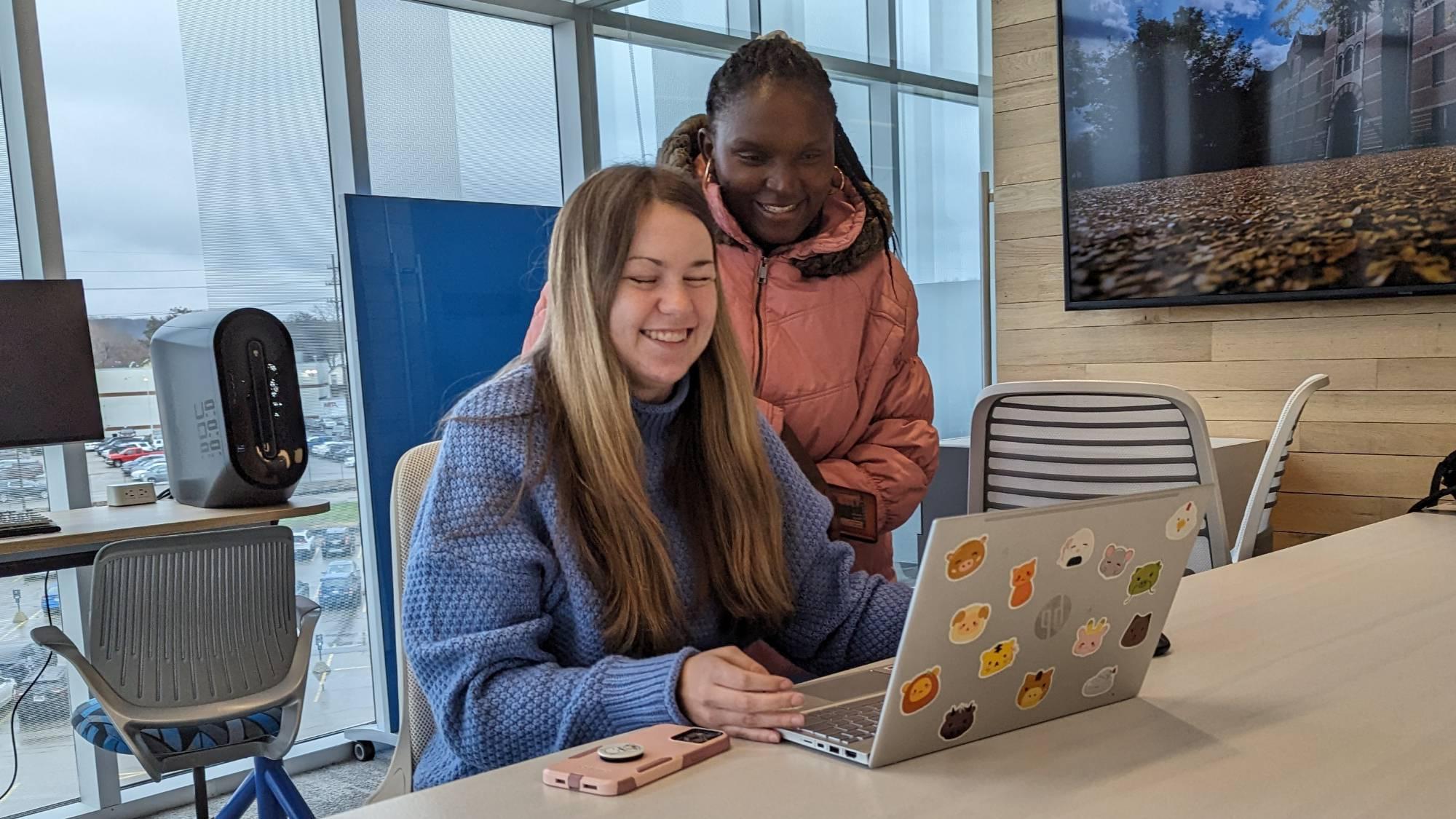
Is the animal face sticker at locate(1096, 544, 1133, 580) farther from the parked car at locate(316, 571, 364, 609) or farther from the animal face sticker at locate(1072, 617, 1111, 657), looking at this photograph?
the parked car at locate(316, 571, 364, 609)

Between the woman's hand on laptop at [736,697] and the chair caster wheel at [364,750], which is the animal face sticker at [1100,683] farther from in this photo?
the chair caster wheel at [364,750]

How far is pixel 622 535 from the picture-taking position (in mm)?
Result: 1294

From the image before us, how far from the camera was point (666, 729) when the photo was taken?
104cm

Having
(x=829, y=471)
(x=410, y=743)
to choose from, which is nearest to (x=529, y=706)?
(x=410, y=743)

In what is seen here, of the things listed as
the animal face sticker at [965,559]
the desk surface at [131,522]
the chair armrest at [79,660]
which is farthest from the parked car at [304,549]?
the animal face sticker at [965,559]

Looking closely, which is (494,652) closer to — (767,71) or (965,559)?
(965,559)

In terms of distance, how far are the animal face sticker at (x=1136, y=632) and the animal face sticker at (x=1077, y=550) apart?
129 millimetres

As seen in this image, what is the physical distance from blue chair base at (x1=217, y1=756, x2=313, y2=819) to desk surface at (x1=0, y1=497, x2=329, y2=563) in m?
0.91

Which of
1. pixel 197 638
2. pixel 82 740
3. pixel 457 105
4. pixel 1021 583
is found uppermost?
pixel 457 105

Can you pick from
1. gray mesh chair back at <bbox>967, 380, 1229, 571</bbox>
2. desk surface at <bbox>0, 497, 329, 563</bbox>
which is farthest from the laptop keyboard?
desk surface at <bbox>0, 497, 329, 563</bbox>

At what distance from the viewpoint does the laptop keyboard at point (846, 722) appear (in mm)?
992

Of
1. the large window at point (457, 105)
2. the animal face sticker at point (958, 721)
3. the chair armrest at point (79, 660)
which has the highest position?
the large window at point (457, 105)

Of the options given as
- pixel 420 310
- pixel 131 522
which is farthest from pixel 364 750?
pixel 420 310

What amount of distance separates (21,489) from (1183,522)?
2982mm
